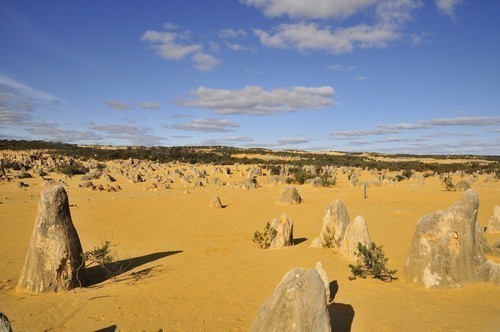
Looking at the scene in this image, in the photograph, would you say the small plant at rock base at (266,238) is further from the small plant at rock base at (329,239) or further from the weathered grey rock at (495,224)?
the weathered grey rock at (495,224)

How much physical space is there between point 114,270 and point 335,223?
253 inches

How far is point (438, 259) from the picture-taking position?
7734mm

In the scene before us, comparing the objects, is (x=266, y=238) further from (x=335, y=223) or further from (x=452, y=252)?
(x=452, y=252)

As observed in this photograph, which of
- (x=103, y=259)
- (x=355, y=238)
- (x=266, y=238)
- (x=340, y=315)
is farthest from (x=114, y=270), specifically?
(x=355, y=238)

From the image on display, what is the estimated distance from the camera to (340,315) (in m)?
6.51

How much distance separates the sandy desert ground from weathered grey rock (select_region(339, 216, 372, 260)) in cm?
26

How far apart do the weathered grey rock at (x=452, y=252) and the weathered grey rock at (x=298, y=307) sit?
419 centimetres

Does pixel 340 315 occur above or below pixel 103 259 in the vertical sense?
below

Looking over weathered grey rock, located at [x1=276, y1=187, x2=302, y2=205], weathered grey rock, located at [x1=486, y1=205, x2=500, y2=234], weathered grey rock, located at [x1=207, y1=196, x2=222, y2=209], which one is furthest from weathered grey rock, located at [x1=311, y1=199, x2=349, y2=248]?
weathered grey rock, located at [x1=276, y1=187, x2=302, y2=205]

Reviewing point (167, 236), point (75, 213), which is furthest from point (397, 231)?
point (75, 213)

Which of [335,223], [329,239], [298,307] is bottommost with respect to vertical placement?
[329,239]

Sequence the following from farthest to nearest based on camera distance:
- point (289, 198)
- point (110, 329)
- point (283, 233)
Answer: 1. point (289, 198)
2. point (283, 233)
3. point (110, 329)

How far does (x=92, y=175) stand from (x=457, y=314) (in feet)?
105

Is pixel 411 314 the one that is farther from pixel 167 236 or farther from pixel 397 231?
pixel 167 236
